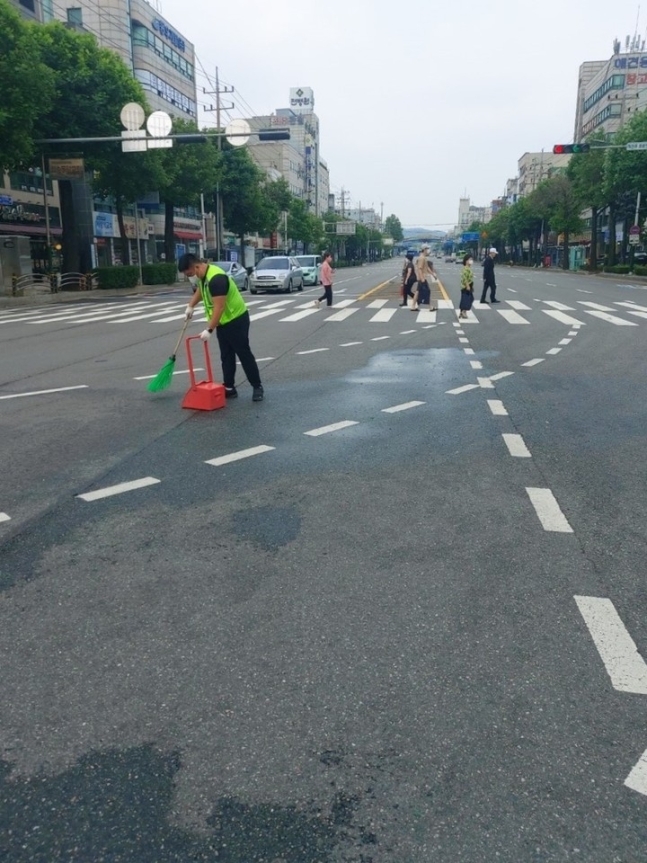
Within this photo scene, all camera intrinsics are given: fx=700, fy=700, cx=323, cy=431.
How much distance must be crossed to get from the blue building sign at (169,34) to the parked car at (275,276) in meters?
37.7

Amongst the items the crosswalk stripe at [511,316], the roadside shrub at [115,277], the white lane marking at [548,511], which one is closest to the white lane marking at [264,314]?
the crosswalk stripe at [511,316]

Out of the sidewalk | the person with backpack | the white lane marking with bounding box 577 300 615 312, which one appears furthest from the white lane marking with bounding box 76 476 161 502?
the sidewalk

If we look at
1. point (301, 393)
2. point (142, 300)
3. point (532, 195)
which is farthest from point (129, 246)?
point (301, 393)

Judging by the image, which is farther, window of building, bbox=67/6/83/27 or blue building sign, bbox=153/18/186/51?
blue building sign, bbox=153/18/186/51

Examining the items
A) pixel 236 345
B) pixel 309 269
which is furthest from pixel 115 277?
pixel 236 345

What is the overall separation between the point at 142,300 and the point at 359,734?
96.1 ft

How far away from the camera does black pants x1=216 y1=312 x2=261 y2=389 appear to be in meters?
7.97

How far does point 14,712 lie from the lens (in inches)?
103

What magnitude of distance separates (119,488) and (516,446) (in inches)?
135

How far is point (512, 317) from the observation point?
19203mm

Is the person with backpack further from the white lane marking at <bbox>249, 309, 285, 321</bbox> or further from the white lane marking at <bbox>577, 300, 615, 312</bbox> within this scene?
the white lane marking at <bbox>577, 300, 615, 312</bbox>

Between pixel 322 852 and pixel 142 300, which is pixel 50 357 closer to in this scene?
pixel 322 852

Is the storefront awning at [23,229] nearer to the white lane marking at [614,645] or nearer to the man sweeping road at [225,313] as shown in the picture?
the man sweeping road at [225,313]

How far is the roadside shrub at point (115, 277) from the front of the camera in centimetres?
3662
